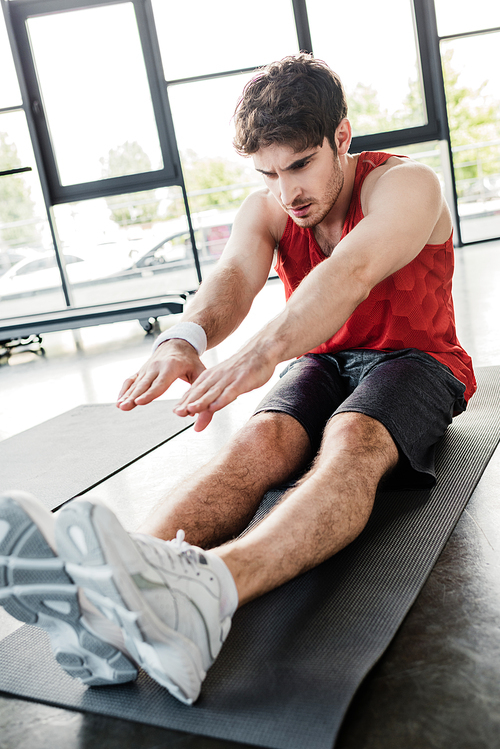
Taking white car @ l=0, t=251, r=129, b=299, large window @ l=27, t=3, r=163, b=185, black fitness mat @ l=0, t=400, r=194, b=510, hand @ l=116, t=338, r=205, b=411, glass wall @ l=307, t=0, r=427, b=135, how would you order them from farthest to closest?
white car @ l=0, t=251, r=129, b=299 → glass wall @ l=307, t=0, r=427, b=135 → large window @ l=27, t=3, r=163, b=185 → black fitness mat @ l=0, t=400, r=194, b=510 → hand @ l=116, t=338, r=205, b=411

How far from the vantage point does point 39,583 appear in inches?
29.9

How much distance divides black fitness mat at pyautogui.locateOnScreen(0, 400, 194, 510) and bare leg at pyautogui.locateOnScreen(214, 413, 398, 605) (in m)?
0.85

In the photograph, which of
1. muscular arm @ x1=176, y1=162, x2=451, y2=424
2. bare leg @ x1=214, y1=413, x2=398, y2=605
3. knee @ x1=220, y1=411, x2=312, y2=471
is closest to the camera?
bare leg @ x1=214, y1=413, x2=398, y2=605

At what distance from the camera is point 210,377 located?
1.00m

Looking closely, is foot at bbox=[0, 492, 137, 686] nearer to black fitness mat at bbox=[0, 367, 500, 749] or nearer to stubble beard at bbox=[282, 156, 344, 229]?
black fitness mat at bbox=[0, 367, 500, 749]

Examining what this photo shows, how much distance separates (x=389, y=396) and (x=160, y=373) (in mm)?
435

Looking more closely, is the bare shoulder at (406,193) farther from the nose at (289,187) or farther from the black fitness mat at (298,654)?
the black fitness mat at (298,654)

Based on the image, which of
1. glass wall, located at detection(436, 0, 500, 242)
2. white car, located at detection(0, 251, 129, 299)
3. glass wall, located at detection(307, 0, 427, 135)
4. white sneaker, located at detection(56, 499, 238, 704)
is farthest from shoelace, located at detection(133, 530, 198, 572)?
glass wall, located at detection(436, 0, 500, 242)

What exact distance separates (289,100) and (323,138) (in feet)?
0.34

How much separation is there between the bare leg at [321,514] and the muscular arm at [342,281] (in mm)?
183

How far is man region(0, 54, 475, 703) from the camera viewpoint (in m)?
0.75

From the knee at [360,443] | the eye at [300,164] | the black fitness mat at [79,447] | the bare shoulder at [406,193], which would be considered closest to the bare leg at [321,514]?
the knee at [360,443]

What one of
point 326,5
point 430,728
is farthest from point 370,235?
point 326,5

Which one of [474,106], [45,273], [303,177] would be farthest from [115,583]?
[474,106]
